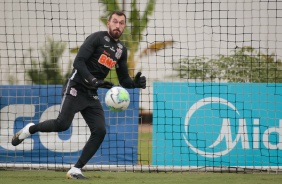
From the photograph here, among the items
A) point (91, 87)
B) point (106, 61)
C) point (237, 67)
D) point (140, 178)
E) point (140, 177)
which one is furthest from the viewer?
point (237, 67)

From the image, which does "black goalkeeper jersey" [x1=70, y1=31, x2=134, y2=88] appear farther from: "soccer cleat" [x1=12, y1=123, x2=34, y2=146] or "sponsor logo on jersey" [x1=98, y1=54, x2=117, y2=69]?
"soccer cleat" [x1=12, y1=123, x2=34, y2=146]

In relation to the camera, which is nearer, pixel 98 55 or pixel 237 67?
pixel 98 55

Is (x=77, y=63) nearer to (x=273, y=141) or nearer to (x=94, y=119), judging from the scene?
(x=94, y=119)

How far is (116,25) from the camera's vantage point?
29.6 ft

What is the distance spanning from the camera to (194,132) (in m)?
11.8

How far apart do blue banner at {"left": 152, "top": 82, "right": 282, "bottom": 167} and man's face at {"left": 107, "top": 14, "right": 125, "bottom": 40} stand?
2.93 meters

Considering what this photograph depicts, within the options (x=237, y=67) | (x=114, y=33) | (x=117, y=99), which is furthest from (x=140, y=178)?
(x=237, y=67)

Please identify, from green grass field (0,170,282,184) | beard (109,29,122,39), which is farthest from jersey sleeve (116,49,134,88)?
green grass field (0,170,282,184)

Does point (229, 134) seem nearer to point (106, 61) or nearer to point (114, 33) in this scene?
point (106, 61)

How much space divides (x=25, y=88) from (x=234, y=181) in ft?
15.5

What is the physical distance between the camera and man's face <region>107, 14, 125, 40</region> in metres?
8.99

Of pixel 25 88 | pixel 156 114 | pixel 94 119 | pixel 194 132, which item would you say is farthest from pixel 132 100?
pixel 94 119

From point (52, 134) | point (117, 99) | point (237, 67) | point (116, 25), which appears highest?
point (116, 25)

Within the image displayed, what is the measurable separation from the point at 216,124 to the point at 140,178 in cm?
260
